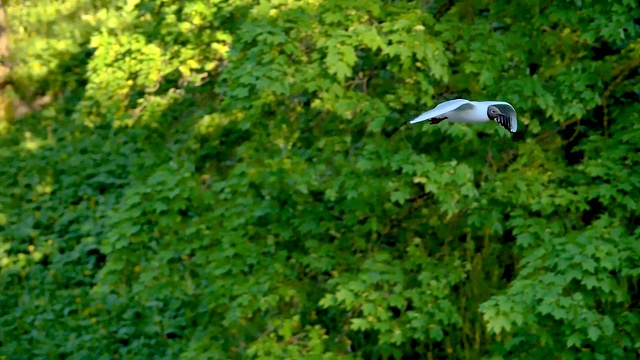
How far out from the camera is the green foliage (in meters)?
8.00

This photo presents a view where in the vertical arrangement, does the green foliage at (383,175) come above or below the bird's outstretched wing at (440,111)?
below

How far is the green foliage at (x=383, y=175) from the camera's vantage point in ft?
26.2

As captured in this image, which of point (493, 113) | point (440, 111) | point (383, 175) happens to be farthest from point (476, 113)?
point (383, 175)

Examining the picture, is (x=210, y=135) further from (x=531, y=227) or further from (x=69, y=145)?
(x=69, y=145)

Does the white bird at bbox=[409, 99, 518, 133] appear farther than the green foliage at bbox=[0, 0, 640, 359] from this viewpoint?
No

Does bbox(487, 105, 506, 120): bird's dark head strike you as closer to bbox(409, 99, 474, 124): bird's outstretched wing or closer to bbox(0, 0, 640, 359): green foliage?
bbox(409, 99, 474, 124): bird's outstretched wing

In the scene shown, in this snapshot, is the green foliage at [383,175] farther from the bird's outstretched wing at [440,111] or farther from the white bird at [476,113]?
the bird's outstretched wing at [440,111]

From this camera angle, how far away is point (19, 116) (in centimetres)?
1466

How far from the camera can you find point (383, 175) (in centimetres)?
831

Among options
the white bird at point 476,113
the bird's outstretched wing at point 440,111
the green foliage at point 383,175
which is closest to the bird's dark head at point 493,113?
the white bird at point 476,113

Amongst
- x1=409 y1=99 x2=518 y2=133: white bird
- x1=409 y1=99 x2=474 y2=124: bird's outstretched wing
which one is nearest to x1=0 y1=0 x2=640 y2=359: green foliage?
x1=409 y1=99 x2=518 y2=133: white bird

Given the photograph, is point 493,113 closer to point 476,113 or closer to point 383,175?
point 476,113

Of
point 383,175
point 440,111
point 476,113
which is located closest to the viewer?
point 440,111

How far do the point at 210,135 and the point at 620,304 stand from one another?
3.20 metres
